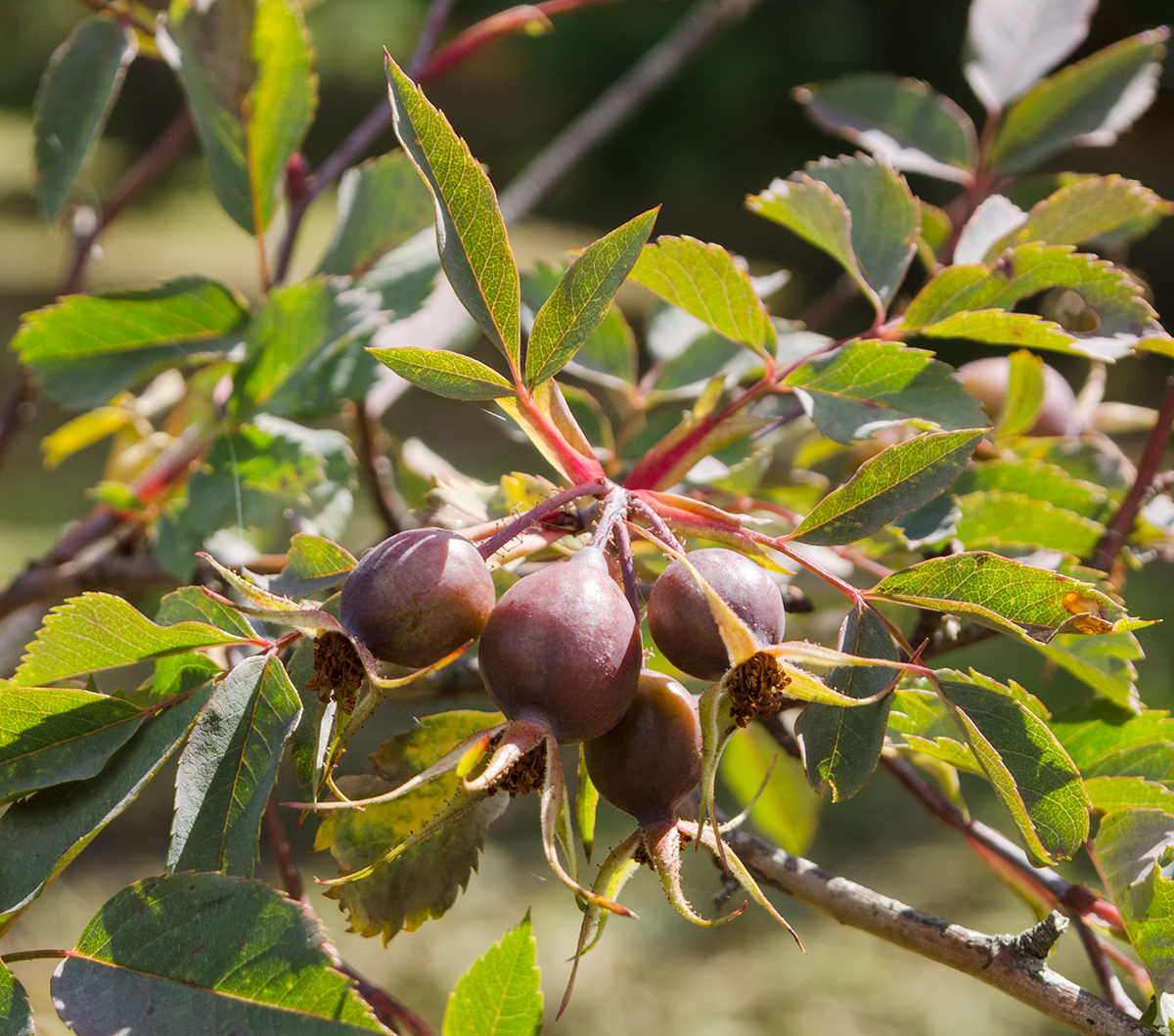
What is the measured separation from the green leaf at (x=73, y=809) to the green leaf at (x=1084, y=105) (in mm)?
666

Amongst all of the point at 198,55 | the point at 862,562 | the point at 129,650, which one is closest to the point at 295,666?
the point at 129,650

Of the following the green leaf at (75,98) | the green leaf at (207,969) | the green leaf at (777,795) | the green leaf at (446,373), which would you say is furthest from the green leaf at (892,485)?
the green leaf at (75,98)

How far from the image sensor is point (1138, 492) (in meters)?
0.60

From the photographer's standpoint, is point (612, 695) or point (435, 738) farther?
point (435, 738)

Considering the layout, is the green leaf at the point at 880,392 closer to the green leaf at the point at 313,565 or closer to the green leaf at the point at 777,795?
the green leaf at the point at 313,565

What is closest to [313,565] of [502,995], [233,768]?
[233,768]

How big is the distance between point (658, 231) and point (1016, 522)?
150 inches

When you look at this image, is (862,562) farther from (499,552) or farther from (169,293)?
(169,293)

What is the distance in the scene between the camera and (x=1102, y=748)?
50 cm

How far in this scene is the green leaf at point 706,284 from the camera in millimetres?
493

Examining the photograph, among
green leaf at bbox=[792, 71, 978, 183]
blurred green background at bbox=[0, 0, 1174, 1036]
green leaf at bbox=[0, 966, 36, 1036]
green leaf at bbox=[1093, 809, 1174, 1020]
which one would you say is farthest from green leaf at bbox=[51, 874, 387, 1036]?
green leaf at bbox=[792, 71, 978, 183]

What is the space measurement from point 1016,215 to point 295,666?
0.47 metres

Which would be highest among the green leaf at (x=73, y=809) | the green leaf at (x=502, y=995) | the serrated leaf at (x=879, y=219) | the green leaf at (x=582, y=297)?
the green leaf at (x=582, y=297)

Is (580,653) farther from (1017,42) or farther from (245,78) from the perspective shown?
(1017,42)
